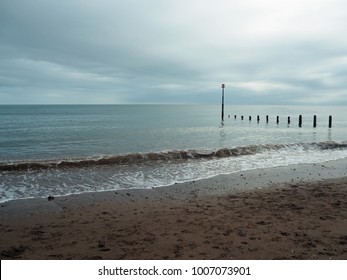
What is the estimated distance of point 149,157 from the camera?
52.9 ft

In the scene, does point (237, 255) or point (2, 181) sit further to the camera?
point (2, 181)

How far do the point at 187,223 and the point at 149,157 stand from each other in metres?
10.3

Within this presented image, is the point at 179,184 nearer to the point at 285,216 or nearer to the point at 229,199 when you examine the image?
the point at 229,199

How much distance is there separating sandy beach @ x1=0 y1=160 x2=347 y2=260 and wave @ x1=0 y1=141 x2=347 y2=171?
19.2 ft

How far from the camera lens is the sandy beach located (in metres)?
4.66

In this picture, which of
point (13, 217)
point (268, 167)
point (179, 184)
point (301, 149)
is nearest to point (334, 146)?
point (301, 149)

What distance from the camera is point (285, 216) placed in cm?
641

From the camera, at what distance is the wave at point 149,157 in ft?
44.7

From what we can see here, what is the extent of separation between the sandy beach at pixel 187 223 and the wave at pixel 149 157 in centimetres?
586

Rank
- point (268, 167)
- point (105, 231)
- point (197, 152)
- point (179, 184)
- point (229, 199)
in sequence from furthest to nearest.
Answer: point (197, 152)
point (268, 167)
point (179, 184)
point (229, 199)
point (105, 231)

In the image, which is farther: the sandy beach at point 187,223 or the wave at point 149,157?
the wave at point 149,157

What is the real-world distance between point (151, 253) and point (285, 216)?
354 cm
